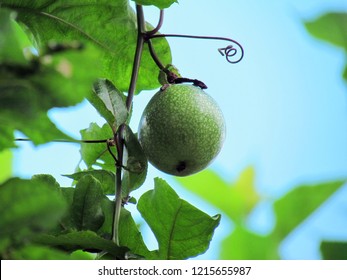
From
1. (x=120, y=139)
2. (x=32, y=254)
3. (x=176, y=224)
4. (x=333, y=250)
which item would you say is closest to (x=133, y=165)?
(x=120, y=139)

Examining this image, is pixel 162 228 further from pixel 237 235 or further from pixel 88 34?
pixel 237 235

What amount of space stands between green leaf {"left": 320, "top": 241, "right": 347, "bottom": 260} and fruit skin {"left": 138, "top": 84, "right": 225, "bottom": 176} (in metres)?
0.65

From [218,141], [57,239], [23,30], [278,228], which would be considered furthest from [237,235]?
[23,30]

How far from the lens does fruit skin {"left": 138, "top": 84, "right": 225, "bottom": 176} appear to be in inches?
37.4

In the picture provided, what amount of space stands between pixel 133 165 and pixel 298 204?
2.07 feet

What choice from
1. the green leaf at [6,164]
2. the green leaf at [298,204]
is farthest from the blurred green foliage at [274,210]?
the green leaf at [6,164]

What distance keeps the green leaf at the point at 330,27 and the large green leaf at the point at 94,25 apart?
72 centimetres

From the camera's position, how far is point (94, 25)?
1.03m

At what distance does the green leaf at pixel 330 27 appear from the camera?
28cm

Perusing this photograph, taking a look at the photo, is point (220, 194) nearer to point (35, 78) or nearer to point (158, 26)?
point (35, 78)

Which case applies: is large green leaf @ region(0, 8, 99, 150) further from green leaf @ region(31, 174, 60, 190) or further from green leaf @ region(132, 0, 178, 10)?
green leaf @ region(132, 0, 178, 10)

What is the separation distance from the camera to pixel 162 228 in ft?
2.56

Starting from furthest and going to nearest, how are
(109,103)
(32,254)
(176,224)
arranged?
1. (109,103)
2. (176,224)
3. (32,254)

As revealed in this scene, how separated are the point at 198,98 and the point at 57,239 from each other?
39 cm
